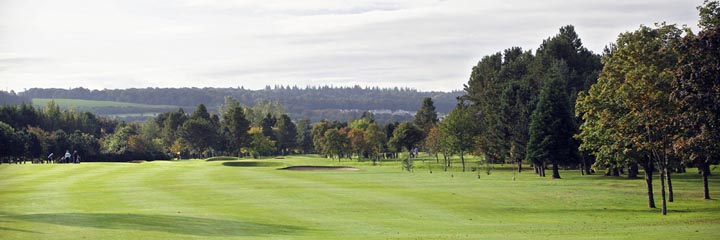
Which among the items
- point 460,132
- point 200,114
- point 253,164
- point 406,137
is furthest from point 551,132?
point 200,114

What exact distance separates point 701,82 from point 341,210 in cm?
2146

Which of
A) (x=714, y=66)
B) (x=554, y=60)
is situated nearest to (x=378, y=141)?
(x=554, y=60)

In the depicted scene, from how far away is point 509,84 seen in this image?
10031cm

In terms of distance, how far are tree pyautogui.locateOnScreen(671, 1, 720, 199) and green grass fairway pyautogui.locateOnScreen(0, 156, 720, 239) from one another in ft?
15.7

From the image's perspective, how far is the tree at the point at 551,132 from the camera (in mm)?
83062

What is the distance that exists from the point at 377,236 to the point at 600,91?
2394cm

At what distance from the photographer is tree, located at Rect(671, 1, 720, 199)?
118ft

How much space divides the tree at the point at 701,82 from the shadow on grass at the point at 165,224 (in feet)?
68.5

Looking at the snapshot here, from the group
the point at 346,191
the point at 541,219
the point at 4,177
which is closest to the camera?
the point at 541,219

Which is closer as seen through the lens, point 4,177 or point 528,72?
point 4,177

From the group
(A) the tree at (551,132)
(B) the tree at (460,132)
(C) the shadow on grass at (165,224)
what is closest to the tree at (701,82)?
(C) the shadow on grass at (165,224)

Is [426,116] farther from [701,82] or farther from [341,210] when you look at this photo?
[701,82]

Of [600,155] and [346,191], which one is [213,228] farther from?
[600,155]

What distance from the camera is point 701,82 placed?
36438mm
